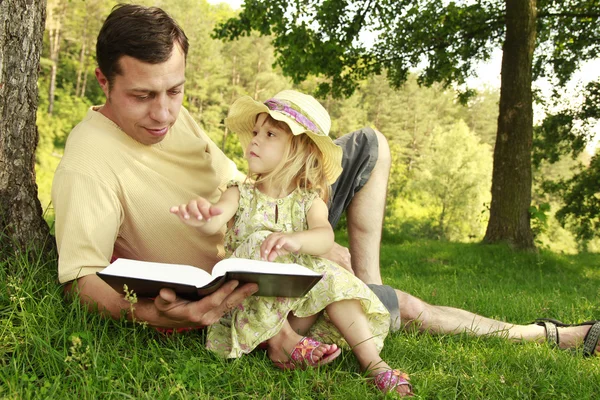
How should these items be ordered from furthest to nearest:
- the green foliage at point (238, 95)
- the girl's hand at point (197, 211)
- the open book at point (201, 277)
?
the green foliage at point (238, 95)
the girl's hand at point (197, 211)
the open book at point (201, 277)

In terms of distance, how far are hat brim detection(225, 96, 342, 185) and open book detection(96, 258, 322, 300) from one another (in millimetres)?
831

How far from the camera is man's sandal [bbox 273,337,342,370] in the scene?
91.9 inches

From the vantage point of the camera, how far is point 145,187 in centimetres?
272

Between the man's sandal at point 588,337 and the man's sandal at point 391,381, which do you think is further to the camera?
the man's sandal at point 588,337

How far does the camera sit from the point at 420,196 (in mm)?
44062

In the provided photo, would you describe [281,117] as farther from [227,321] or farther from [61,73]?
[61,73]

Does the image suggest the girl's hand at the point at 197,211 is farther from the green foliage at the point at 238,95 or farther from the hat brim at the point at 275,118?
the green foliage at the point at 238,95

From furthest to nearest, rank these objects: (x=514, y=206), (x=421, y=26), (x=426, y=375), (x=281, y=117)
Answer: (x=421, y=26) → (x=514, y=206) → (x=281, y=117) → (x=426, y=375)

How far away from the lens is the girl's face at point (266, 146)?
107 inches

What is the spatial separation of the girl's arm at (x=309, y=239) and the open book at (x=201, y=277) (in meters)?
0.16

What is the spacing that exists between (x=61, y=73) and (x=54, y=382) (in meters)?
39.4

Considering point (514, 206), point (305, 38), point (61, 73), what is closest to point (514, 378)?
point (514, 206)

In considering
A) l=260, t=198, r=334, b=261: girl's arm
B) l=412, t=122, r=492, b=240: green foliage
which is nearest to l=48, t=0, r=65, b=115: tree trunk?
l=412, t=122, r=492, b=240: green foliage

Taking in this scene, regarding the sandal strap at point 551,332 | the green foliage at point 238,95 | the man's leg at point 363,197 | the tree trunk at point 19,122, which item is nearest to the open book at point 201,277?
the tree trunk at point 19,122
